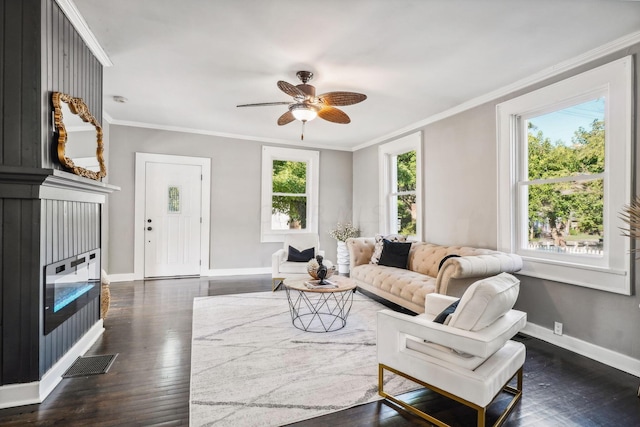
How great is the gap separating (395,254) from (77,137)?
3.77 meters

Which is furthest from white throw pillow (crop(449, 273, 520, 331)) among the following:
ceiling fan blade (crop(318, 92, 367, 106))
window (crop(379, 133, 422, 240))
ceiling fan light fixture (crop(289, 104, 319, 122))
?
window (crop(379, 133, 422, 240))

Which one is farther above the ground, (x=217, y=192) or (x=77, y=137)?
(x=77, y=137)

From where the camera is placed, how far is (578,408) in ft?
6.66

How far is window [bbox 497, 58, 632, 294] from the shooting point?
2.71 metres

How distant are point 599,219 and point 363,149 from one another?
440 cm

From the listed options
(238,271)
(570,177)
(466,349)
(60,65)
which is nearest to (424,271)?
(570,177)

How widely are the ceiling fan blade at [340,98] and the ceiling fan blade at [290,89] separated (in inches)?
8.8

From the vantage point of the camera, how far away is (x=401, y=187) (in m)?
5.83

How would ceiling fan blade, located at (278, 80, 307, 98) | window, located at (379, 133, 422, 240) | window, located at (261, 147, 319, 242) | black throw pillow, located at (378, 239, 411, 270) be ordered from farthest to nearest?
window, located at (261, 147, 319, 242) < window, located at (379, 133, 422, 240) < black throw pillow, located at (378, 239, 411, 270) < ceiling fan blade, located at (278, 80, 307, 98)

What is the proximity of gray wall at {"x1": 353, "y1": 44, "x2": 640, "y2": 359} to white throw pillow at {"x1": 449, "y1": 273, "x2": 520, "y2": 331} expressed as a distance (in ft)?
5.37

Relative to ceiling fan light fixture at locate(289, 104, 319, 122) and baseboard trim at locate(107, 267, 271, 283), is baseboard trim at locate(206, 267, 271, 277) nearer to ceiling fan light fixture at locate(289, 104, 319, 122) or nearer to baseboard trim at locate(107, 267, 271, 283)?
baseboard trim at locate(107, 267, 271, 283)

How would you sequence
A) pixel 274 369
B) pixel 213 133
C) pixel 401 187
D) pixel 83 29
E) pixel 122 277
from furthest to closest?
pixel 213 133 → pixel 401 187 → pixel 122 277 → pixel 83 29 → pixel 274 369

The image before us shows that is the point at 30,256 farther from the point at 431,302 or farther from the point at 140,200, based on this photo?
the point at 140,200

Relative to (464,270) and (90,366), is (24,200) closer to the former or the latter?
(90,366)
